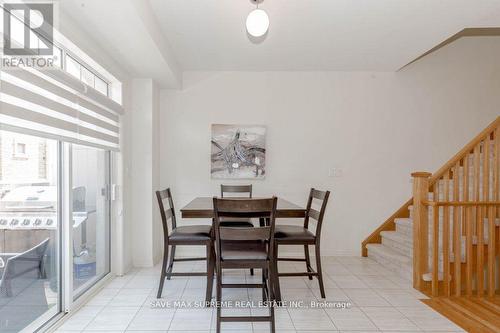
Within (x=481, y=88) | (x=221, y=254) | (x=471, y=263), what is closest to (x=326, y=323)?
(x=221, y=254)

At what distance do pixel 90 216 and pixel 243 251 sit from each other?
62.1 inches

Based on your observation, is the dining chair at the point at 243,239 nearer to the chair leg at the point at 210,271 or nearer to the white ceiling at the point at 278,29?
Answer: the chair leg at the point at 210,271

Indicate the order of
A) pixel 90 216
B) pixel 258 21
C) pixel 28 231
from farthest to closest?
1. pixel 90 216
2. pixel 258 21
3. pixel 28 231

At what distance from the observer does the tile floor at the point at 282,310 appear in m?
2.41

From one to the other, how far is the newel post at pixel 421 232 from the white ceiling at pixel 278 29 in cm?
141

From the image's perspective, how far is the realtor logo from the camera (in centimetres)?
179

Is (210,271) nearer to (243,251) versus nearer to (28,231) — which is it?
(243,251)

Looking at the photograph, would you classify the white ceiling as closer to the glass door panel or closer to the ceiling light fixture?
the ceiling light fixture

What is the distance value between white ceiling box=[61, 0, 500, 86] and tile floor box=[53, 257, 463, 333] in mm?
2216

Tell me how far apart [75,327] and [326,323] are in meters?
1.83

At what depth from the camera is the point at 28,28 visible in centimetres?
198

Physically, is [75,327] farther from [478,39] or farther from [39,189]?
[478,39]

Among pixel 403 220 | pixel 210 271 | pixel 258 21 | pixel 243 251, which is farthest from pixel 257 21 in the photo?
pixel 403 220

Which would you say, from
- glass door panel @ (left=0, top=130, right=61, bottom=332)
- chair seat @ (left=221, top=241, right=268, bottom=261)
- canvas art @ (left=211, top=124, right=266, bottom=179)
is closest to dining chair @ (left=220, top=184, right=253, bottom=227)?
canvas art @ (left=211, top=124, right=266, bottom=179)
